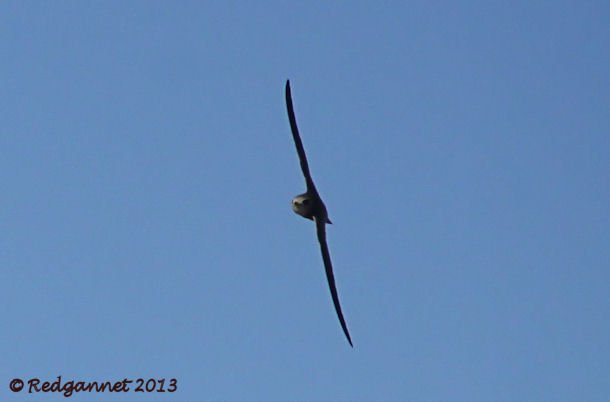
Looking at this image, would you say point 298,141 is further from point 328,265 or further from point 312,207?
point 328,265

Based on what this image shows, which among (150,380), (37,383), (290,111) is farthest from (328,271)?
(37,383)

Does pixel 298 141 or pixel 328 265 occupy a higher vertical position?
pixel 298 141

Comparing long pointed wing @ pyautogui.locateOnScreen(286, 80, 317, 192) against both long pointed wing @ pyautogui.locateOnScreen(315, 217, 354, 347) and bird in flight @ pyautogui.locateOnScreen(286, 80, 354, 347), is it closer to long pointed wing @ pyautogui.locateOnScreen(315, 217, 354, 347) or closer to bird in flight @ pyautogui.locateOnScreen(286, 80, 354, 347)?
bird in flight @ pyautogui.locateOnScreen(286, 80, 354, 347)

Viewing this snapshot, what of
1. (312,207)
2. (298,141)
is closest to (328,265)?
(312,207)

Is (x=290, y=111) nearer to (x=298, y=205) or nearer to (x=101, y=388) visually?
(x=298, y=205)

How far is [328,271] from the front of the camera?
A: 120ft

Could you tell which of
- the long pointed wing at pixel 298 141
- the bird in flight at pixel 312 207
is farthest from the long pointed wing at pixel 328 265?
the long pointed wing at pixel 298 141

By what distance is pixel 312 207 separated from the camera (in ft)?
119

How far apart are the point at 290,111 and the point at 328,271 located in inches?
166

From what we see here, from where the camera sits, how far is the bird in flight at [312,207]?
118 feet

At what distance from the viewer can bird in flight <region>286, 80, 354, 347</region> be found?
35875 mm

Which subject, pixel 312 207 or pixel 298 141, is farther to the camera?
pixel 312 207

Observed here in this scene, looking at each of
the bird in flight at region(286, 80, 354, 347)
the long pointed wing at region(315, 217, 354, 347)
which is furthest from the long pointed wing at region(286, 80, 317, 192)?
the long pointed wing at region(315, 217, 354, 347)

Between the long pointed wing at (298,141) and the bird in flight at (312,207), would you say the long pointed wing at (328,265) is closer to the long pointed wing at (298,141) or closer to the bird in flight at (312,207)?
the bird in flight at (312,207)
